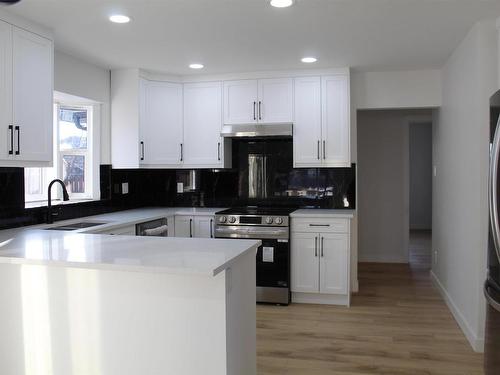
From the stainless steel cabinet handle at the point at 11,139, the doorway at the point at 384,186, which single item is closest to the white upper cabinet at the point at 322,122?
the doorway at the point at 384,186

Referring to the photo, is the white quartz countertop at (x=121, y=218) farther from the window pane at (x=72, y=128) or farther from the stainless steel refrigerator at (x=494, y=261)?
the stainless steel refrigerator at (x=494, y=261)

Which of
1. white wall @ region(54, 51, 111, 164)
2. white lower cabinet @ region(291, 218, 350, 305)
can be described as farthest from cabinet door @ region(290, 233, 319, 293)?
white wall @ region(54, 51, 111, 164)

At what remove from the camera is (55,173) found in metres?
4.44

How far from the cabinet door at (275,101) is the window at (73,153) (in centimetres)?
175

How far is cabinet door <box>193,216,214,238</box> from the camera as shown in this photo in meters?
4.86

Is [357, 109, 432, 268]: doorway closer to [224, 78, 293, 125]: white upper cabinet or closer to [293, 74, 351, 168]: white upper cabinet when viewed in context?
[293, 74, 351, 168]: white upper cabinet

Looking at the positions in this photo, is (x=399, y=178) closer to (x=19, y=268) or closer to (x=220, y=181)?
(x=220, y=181)

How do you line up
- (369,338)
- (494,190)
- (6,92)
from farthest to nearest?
1. (369,338)
2. (6,92)
3. (494,190)

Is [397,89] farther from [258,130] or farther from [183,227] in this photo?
[183,227]

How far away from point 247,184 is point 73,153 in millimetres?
1885

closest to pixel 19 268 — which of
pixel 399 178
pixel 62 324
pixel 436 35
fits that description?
pixel 62 324

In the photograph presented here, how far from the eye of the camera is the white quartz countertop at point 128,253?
211cm

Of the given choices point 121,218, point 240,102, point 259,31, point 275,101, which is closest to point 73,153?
point 121,218

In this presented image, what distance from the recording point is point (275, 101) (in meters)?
4.91
